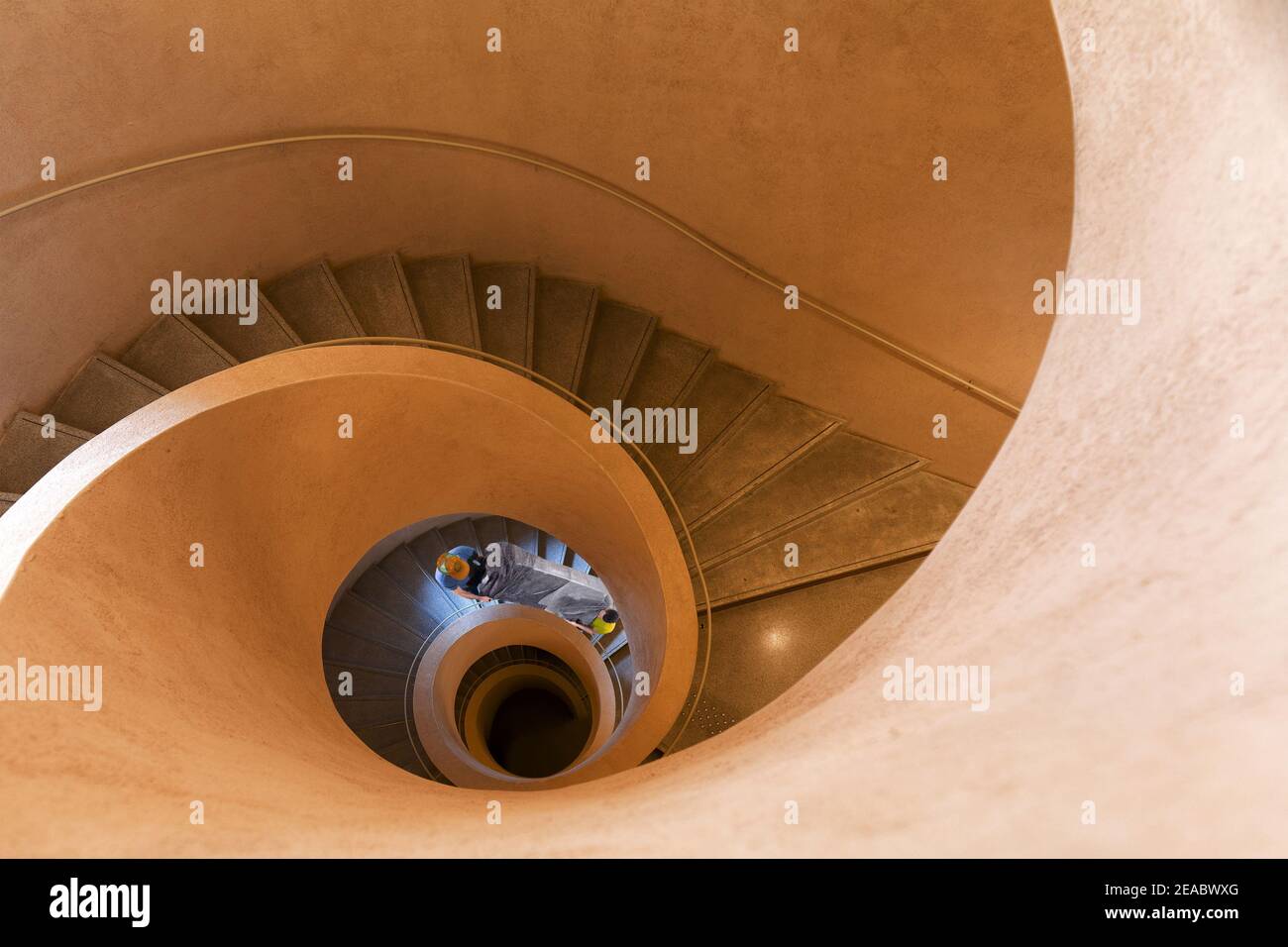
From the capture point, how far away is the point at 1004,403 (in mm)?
5207

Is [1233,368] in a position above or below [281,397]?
below

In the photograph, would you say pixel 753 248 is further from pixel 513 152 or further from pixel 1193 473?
pixel 1193 473

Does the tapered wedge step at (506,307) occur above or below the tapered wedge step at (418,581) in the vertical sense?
above

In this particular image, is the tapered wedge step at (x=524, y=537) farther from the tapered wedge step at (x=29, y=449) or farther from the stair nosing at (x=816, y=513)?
the tapered wedge step at (x=29, y=449)

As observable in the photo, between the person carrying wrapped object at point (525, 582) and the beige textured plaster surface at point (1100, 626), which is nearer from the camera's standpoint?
the beige textured plaster surface at point (1100, 626)

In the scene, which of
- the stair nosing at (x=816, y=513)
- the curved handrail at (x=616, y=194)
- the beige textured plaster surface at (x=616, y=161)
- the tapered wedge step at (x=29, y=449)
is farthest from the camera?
the stair nosing at (x=816, y=513)

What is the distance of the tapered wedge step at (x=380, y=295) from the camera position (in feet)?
19.7

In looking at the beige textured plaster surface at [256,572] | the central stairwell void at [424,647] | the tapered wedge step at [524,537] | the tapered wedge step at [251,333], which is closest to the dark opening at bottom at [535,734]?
the central stairwell void at [424,647]

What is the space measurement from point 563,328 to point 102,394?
10.9 feet

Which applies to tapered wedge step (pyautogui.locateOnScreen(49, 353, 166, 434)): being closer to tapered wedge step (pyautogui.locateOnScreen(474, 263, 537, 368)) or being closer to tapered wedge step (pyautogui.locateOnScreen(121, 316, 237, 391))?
tapered wedge step (pyautogui.locateOnScreen(121, 316, 237, 391))

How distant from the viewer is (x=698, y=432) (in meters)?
6.02

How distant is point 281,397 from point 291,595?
1139 millimetres

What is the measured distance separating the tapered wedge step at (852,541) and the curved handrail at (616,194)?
847 mm
